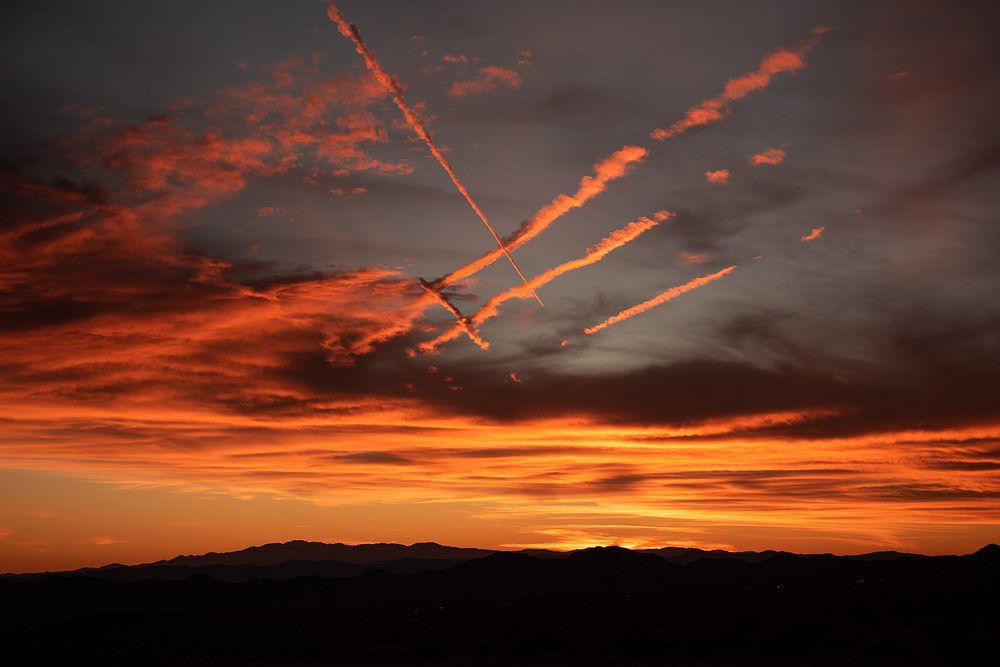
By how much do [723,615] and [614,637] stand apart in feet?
36.5

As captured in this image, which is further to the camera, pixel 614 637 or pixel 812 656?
pixel 614 637

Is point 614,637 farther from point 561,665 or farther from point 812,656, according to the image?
point 812,656

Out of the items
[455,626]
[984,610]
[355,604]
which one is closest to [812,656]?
[984,610]

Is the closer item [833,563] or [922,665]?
[922,665]

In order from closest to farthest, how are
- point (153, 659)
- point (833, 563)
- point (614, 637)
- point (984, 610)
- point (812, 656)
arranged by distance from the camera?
point (812, 656) < point (984, 610) < point (614, 637) < point (153, 659) < point (833, 563)

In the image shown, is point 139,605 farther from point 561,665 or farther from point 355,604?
point 561,665

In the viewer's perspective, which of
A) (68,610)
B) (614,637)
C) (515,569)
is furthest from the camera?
(515,569)

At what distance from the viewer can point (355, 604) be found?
528ft

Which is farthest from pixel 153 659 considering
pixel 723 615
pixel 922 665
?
pixel 922 665

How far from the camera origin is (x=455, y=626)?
80.0m

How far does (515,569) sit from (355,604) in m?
40.1

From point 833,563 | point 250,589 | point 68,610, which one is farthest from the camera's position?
point 833,563

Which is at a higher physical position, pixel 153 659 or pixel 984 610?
pixel 984 610

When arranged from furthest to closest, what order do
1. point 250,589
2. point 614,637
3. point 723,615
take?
point 250,589 → point 723,615 → point 614,637
